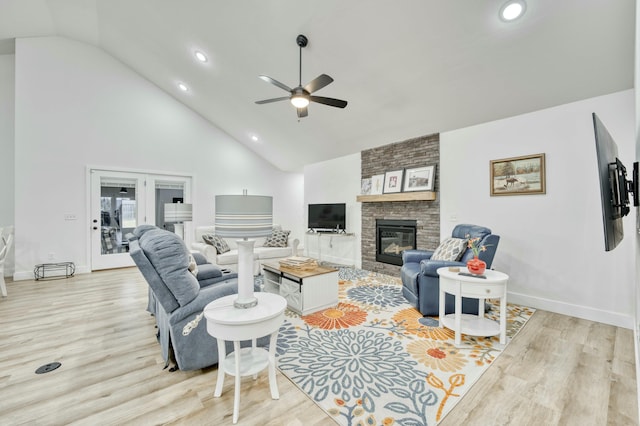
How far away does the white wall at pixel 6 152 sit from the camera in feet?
15.3

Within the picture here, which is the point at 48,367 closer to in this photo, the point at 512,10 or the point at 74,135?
the point at 74,135

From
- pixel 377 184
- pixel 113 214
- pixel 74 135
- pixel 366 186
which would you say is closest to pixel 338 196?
pixel 366 186

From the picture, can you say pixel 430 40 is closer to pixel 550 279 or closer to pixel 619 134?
pixel 619 134

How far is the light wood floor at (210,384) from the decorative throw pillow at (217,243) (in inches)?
75.1

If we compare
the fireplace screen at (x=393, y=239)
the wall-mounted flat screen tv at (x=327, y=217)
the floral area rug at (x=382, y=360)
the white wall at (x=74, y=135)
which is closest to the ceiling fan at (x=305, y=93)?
the floral area rug at (x=382, y=360)

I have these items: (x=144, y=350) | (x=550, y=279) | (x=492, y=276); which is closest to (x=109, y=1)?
(x=144, y=350)

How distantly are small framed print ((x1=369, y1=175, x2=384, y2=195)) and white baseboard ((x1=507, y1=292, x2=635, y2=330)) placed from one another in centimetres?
260

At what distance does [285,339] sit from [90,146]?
18.1ft

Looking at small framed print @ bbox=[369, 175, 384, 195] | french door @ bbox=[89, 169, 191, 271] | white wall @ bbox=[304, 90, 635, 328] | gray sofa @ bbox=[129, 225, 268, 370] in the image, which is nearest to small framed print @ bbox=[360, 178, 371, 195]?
small framed print @ bbox=[369, 175, 384, 195]

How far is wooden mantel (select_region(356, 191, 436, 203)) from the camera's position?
13.8 ft

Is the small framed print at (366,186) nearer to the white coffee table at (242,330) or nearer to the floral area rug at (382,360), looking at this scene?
the floral area rug at (382,360)

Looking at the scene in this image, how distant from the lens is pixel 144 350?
229 centimetres

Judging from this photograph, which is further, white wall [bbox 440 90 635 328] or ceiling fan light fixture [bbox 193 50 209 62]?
ceiling fan light fixture [bbox 193 50 209 62]

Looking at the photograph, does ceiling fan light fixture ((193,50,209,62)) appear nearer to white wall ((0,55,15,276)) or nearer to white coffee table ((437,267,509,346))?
white wall ((0,55,15,276))
